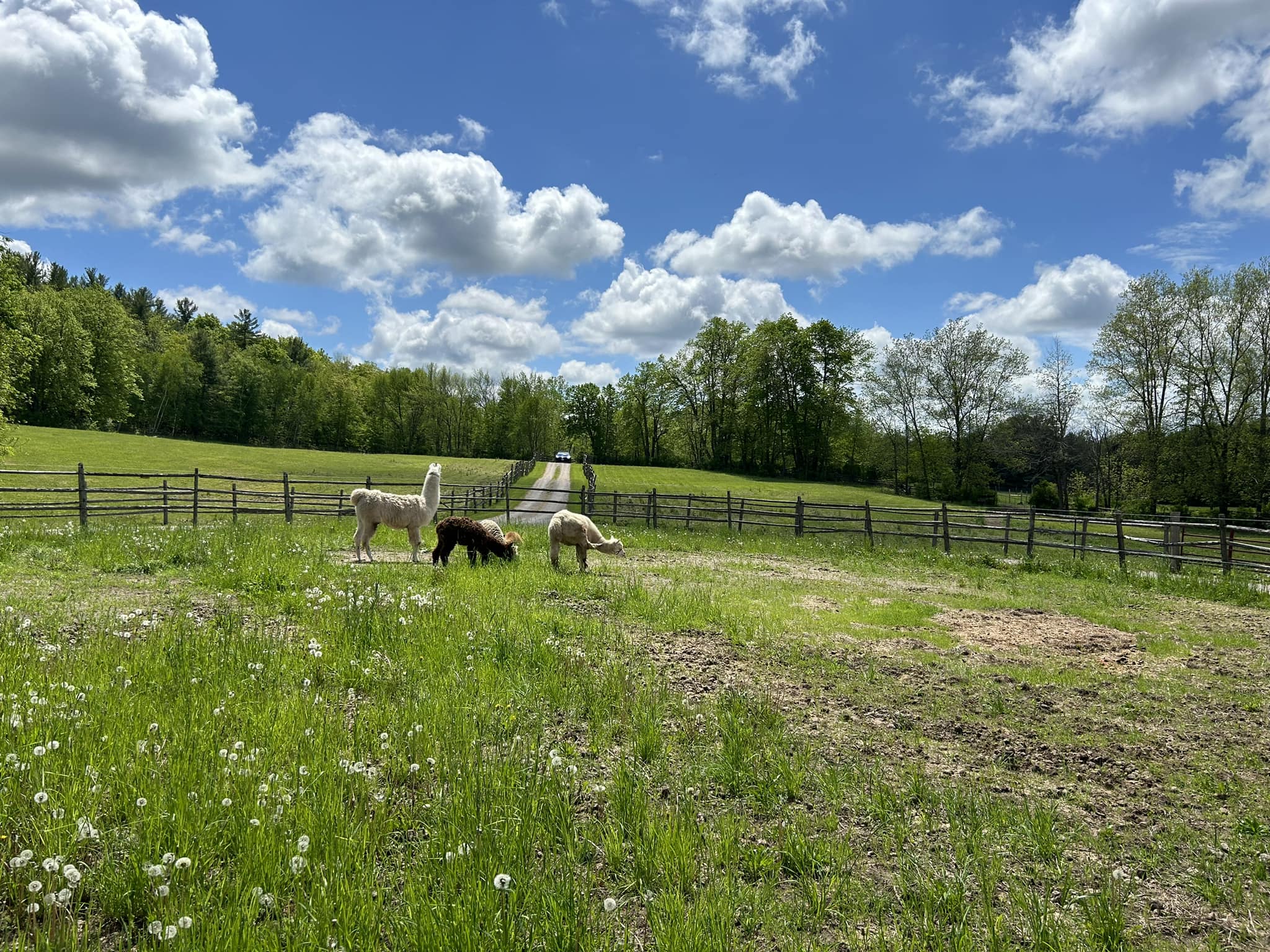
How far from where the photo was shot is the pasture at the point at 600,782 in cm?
296

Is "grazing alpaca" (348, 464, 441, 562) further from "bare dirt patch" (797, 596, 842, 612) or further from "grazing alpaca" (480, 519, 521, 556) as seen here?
"bare dirt patch" (797, 596, 842, 612)

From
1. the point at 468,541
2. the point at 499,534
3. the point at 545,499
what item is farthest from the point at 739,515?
the point at 468,541

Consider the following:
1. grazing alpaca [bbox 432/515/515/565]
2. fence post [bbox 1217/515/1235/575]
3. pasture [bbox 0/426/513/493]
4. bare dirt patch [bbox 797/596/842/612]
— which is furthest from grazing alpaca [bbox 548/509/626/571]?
pasture [bbox 0/426/513/493]

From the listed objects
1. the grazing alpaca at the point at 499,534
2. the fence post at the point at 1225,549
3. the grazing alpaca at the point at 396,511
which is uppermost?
the grazing alpaca at the point at 396,511

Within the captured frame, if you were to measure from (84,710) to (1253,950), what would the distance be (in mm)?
7030

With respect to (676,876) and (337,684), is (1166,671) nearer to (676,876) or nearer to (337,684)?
(676,876)

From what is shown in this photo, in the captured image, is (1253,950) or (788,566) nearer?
(1253,950)

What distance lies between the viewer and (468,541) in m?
12.7

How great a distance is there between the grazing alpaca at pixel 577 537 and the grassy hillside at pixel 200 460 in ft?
91.9

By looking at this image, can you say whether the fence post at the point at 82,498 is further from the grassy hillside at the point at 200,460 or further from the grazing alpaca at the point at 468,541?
the grassy hillside at the point at 200,460

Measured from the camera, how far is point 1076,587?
14.7 m

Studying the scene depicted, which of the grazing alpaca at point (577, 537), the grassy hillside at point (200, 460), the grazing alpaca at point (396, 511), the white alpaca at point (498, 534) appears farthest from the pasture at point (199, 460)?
the grazing alpaca at point (577, 537)

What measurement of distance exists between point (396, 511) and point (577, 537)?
3.73 meters

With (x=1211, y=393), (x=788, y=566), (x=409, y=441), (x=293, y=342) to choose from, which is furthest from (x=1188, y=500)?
(x=293, y=342)
